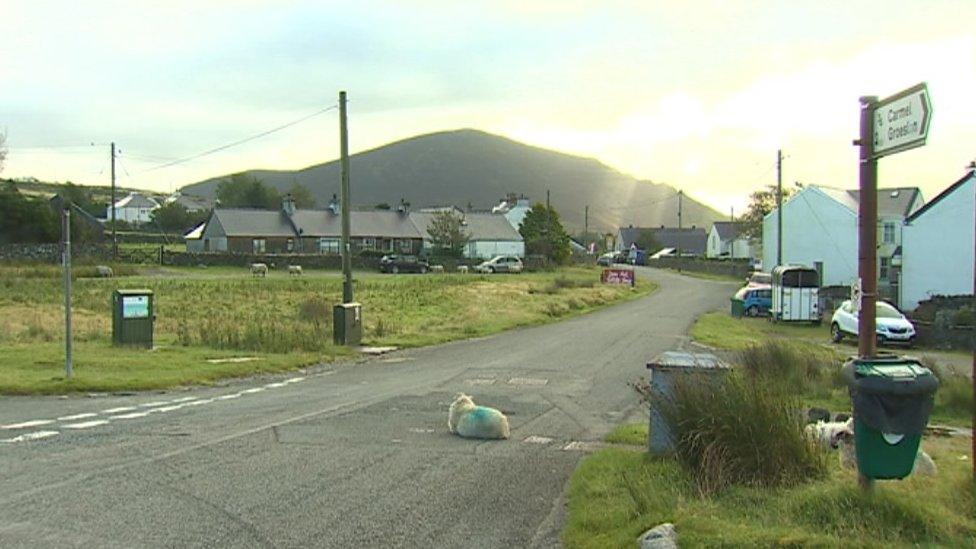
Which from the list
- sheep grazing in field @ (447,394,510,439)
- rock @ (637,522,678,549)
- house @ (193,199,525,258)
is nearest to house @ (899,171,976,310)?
sheep grazing in field @ (447,394,510,439)

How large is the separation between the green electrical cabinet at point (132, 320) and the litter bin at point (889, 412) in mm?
18499

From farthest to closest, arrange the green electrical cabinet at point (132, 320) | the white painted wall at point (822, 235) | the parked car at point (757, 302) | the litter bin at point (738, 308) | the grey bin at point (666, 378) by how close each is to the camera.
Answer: the white painted wall at point (822, 235) → the parked car at point (757, 302) → the litter bin at point (738, 308) → the green electrical cabinet at point (132, 320) → the grey bin at point (666, 378)

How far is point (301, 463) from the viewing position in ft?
29.9

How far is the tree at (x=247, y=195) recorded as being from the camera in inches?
5738

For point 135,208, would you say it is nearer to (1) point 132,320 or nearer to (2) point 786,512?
(1) point 132,320

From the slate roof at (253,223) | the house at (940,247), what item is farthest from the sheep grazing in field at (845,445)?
the slate roof at (253,223)

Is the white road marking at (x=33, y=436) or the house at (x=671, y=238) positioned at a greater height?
the house at (x=671, y=238)

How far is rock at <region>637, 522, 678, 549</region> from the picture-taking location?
5.52m

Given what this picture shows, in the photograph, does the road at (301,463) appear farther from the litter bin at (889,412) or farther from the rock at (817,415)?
→ the rock at (817,415)

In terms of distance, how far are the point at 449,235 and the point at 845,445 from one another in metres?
87.7

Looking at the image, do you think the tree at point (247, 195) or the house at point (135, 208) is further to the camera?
the house at point (135, 208)

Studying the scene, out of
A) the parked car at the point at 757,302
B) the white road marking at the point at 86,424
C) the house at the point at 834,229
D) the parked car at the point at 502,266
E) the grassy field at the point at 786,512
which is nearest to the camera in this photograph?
the grassy field at the point at 786,512

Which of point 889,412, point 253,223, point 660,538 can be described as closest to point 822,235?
point 253,223

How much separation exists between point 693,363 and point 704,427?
1074 mm
